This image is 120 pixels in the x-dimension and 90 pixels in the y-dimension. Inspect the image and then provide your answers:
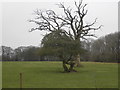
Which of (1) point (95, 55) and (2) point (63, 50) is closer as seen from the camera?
(2) point (63, 50)

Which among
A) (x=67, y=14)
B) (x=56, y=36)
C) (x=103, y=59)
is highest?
(x=67, y=14)

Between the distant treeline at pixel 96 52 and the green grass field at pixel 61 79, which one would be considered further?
the distant treeline at pixel 96 52

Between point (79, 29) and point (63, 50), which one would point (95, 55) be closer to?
point (79, 29)

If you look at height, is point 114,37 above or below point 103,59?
above

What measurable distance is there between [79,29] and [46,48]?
2005 cm

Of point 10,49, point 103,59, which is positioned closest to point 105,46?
point 103,59

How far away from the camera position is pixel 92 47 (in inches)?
3839

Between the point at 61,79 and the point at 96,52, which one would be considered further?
the point at 96,52

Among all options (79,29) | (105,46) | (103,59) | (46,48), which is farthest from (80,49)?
(105,46)

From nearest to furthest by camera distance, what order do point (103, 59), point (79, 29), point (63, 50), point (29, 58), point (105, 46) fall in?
point (63, 50) < point (79, 29) < point (103, 59) < point (29, 58) < point (105, 46)

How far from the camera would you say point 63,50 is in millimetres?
28797

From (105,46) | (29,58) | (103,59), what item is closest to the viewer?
(103,59)

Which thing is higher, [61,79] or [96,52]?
[96,52]

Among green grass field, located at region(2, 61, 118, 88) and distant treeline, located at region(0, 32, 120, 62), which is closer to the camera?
green grass field, located at region(2, 61, 118, 88)
